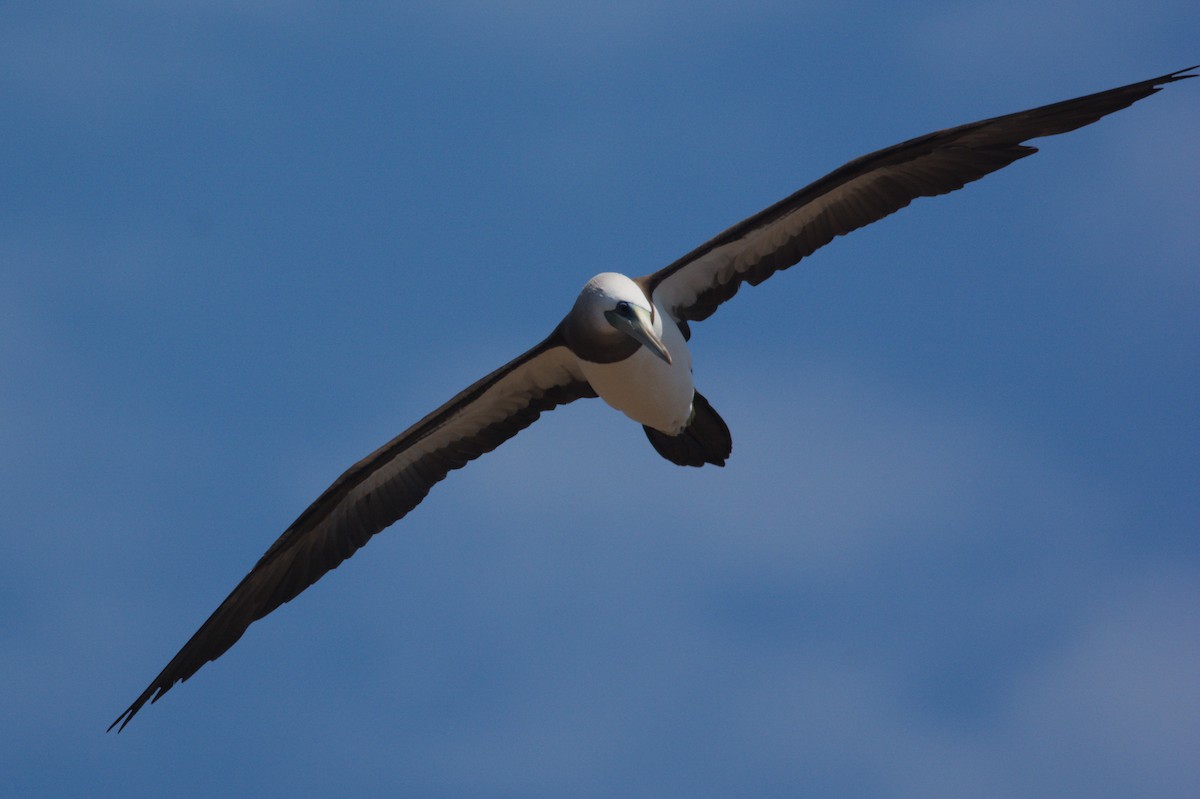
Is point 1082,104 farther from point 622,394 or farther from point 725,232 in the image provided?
point 622,394

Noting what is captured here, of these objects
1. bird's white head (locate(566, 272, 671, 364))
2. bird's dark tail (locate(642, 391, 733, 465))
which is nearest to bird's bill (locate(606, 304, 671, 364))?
bird's white head (locate(566, 272, 671, 364))

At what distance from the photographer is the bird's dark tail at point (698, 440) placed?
14719mm

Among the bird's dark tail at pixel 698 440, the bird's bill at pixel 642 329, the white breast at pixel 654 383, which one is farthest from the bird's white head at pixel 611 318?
the bird's dark tail at pixel 698 440

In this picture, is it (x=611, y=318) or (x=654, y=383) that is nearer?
(x=611, y=318)

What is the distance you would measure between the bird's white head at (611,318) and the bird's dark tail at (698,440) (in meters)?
0.92

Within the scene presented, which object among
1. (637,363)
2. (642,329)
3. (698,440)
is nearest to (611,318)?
(642,329)

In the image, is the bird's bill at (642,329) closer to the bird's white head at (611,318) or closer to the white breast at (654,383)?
the bird's white head at (611,318)

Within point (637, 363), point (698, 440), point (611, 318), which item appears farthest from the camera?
point (698, 440)

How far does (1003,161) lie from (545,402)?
4.58 meters

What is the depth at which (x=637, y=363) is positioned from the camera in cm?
1401

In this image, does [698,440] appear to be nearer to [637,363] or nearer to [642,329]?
[637,363]

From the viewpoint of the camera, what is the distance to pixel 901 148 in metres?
13.9

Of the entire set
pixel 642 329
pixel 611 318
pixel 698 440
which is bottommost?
pixel 698 440

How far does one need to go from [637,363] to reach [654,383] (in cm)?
22
